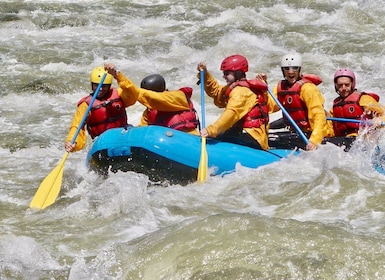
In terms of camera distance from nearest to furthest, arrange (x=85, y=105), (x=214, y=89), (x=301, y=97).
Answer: (x=85, y=105) < (x=301, y=97) < (x=214, y=89)

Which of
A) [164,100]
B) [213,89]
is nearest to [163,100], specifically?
[164,100]

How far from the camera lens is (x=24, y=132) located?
8.27 m

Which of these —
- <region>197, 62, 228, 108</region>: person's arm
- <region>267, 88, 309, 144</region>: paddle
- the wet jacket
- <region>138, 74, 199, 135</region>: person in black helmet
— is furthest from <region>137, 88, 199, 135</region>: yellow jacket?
the wet jacket

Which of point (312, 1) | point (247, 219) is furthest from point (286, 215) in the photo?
point (312, 1)

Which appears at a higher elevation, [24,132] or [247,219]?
[247,219]

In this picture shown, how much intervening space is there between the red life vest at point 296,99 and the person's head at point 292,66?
55 millimetres

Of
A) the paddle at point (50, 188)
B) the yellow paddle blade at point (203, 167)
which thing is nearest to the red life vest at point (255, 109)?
the yellow paddle blade at point (203, 167)

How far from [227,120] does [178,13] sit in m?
8.52

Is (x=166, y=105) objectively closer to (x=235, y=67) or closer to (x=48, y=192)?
(x=235, y=67)

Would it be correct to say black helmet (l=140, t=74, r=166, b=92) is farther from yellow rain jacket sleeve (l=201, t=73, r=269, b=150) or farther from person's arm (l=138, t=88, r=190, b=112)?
yellow rain jacket sleeve (l=201, t=73, r=269, b=150)

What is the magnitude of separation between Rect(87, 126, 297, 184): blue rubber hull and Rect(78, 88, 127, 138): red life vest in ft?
1.56

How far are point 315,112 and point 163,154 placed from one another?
4.84 ft

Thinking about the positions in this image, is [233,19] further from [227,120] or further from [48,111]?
[227,120]

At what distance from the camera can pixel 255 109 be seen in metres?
6.23
